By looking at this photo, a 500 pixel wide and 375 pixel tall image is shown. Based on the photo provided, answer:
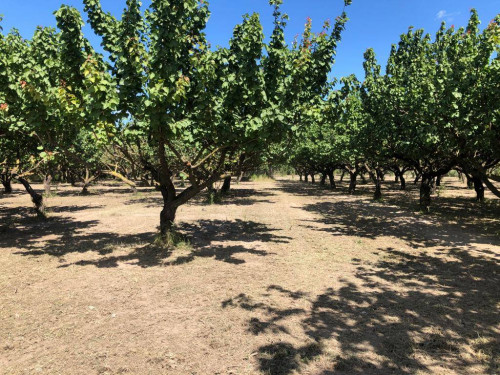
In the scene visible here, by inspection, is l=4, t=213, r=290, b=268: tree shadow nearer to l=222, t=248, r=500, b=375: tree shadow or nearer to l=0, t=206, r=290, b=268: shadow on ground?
l=0, t=206, r=290, b=268: shadow on ground

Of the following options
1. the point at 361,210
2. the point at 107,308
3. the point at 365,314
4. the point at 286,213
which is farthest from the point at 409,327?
the point at 361,210

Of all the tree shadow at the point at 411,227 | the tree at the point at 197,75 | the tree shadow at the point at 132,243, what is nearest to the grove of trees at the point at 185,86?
the tree at the point at 197,75

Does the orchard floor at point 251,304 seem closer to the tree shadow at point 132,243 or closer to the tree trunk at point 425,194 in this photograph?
the tree shadow at point 132,243

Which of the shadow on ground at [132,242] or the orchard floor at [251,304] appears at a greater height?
the shadow on ground at [132,242]

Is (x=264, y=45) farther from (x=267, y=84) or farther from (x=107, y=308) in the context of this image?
(x=107, y=308)

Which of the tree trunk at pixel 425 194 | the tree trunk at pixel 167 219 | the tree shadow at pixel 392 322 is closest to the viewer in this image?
the tree shadow at pixel 392 322

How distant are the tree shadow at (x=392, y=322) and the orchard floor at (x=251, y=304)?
0.09ft

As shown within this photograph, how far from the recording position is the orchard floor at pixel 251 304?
4.95 meters

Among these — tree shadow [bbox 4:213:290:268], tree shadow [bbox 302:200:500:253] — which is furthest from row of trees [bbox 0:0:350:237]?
tree shadow [bbox 302:200:500:253]

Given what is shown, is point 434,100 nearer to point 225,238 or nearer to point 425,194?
point 225,238

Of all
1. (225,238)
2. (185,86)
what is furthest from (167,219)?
(185,86)

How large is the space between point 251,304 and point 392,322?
9.81ft

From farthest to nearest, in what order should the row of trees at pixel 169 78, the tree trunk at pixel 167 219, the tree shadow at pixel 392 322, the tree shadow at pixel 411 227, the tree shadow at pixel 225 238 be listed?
the tree shadow at pixel 411 227 < the tree trunk at pixel 167 219 < the tree shadow at pixel 225 238 < the row of trees at pixel 169 78 < the tree shadow at pixel 392 322

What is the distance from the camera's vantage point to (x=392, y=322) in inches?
241
